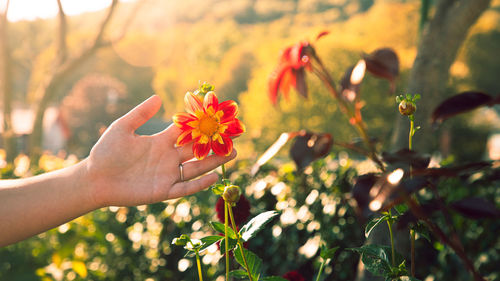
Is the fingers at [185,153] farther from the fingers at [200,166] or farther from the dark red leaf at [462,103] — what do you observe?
the dark red leaf at [462,103]

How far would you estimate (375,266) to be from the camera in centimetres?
81

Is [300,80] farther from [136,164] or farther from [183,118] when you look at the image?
[136,164]

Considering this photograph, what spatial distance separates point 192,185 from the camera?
3.62 feet

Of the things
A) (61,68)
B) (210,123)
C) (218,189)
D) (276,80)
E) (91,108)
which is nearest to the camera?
(218,189)

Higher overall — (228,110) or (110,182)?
(228,110)

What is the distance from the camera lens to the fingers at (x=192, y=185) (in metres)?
1.08

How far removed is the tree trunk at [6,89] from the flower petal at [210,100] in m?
7.32

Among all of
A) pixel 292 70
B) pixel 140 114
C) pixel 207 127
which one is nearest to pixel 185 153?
pixel 140 114

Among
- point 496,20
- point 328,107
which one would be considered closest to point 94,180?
point 328,107

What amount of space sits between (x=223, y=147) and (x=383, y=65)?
1.56 ft

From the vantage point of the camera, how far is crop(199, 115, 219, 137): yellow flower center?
0.90 meters

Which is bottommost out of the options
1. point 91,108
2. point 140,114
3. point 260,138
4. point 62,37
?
point 91,108

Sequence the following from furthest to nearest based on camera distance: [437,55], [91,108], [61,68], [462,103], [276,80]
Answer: [91,108]
[61,68]
[437,55]
[276,80]
[462,103]

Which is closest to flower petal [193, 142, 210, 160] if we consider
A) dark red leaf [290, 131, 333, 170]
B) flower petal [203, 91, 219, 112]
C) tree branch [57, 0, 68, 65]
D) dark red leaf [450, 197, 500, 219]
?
flower petal [203, 91, 219, 112]
